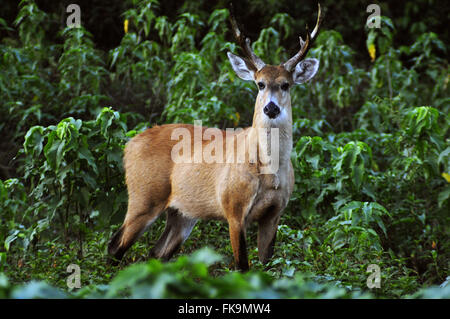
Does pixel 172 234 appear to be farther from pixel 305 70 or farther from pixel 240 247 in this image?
pixel 305 70

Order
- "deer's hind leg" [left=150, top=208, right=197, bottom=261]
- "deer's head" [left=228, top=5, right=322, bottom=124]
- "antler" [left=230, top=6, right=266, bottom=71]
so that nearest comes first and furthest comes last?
1. "deer's head" [left=228, top=5, right=322, bottom=124]
2. "antler" [left=230, top=6, right=266, bottom=71]
3. "deer's hind leg" [left=150, top=208, right=197, bottom=261]

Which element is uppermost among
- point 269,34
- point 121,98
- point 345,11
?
point 345,11

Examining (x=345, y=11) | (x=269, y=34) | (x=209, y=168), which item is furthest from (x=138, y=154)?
(x=345, y=11)

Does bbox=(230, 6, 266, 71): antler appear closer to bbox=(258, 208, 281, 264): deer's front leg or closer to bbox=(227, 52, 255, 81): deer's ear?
bbox=(227, 52, 255, 81): deer's ear

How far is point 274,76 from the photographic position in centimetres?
546

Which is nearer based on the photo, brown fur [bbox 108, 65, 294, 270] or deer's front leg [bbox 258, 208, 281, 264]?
brown fur [bbox 108, 65, 294, 270]

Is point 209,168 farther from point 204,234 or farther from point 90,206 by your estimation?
point 90,206

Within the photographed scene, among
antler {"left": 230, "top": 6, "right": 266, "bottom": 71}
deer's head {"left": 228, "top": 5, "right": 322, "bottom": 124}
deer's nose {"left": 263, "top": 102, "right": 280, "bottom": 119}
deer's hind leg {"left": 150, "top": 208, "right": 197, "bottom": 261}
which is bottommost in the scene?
deer's hind leg {"left": 150, "top": 208, "right": 197, "bottom": 261}

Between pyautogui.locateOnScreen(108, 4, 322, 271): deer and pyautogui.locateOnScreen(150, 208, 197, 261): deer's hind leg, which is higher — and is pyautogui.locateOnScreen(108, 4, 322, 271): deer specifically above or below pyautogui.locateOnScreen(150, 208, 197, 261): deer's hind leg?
above

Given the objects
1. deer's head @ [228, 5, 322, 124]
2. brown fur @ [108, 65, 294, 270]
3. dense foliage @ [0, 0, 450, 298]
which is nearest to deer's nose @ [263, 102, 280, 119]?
deer's head @ [228, 5, 322, 124]

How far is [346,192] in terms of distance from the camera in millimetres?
6508

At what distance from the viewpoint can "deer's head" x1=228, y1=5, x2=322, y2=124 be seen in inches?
208
